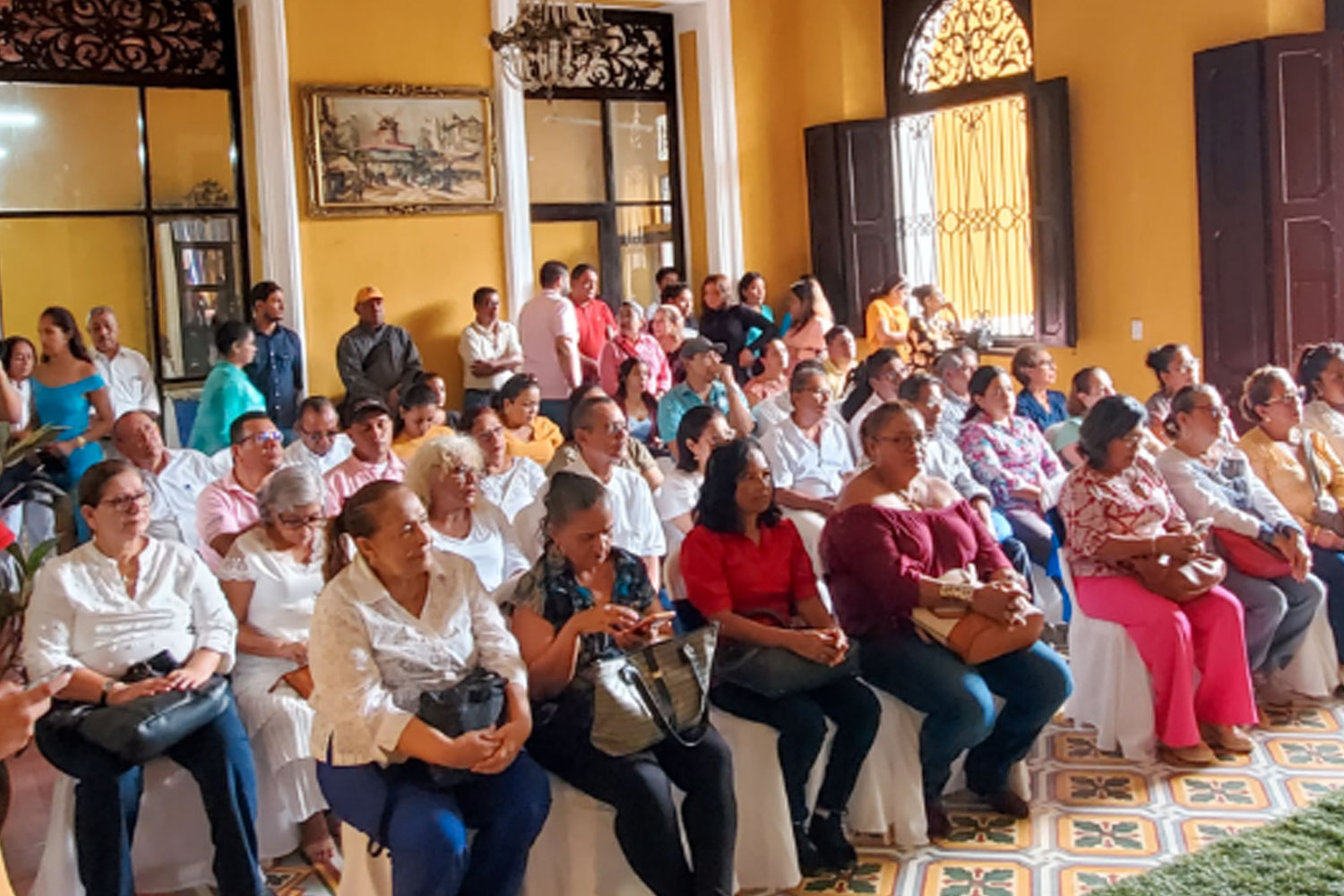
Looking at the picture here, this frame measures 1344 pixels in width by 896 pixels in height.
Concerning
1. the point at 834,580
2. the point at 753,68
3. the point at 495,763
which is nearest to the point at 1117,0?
the point at 753,68

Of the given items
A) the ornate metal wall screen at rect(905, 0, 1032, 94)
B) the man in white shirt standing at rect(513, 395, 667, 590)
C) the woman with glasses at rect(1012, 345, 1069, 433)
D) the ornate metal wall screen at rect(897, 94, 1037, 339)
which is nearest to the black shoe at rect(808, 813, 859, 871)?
the man in white shirt standing at rect(513, 395, 667, 590)

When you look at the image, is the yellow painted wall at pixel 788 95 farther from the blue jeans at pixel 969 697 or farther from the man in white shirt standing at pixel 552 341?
the blue jeans at pixel 969 697

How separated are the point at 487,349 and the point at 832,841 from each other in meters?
5.09

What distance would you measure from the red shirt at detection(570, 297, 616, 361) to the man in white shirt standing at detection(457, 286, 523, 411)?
0.41m

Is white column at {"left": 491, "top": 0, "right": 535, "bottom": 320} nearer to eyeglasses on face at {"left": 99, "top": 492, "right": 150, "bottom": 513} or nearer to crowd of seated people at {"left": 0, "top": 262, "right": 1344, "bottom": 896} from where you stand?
crowd of seated people at {"left": 0, "top": 262, "right": 1344, "bottom": 896}

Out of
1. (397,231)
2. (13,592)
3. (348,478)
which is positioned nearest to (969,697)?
(348,478)

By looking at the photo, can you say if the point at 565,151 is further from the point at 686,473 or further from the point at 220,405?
the point at 686,473

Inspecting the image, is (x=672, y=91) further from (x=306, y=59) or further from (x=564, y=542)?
(x=564, y=542)

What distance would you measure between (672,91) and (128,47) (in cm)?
368

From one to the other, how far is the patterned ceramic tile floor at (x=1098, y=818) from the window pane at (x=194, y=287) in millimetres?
5650

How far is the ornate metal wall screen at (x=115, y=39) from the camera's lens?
7.55m

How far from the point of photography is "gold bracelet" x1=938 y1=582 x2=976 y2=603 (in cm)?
383

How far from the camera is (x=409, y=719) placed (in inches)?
118

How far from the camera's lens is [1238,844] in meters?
3.63
